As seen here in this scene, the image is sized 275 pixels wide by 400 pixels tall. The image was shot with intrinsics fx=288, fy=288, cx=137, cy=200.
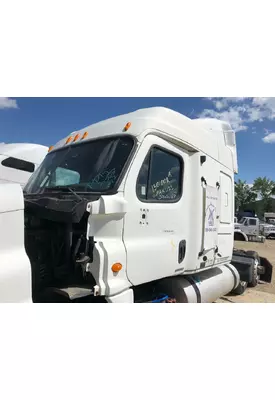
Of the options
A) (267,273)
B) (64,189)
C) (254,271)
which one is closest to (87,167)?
(64,189)

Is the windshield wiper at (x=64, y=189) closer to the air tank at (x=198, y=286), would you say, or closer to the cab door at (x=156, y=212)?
the cab door at (x=156, y=212)

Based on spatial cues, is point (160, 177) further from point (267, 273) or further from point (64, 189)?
point (267, 273)

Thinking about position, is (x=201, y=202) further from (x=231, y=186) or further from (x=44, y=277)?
(x=44, y=277)

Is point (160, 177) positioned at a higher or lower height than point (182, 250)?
higher

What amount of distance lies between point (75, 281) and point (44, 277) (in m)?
0.32

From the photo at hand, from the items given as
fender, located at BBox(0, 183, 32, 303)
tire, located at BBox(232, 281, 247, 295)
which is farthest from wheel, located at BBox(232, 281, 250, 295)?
fender, located at BBox(0, 183, 32, 303)

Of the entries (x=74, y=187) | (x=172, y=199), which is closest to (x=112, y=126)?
(x=74, y=187)

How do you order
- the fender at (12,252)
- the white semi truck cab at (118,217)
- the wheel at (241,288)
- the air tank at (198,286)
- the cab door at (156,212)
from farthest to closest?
the wheel at (241,288) < the air tank at (198,286) < the cab door at (156,212) < the white semi truck cab at (118,217) < the fender at (12,252)

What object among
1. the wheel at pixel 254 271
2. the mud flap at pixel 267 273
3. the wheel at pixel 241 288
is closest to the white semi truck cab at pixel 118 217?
the wheel at pixel 241 288

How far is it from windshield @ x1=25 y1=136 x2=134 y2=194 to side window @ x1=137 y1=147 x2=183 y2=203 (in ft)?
0.90

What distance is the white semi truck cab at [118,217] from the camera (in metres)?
2.56

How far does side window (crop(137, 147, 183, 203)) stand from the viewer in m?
3.02

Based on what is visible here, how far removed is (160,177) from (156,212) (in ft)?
1.37

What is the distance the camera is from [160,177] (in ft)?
10.6
